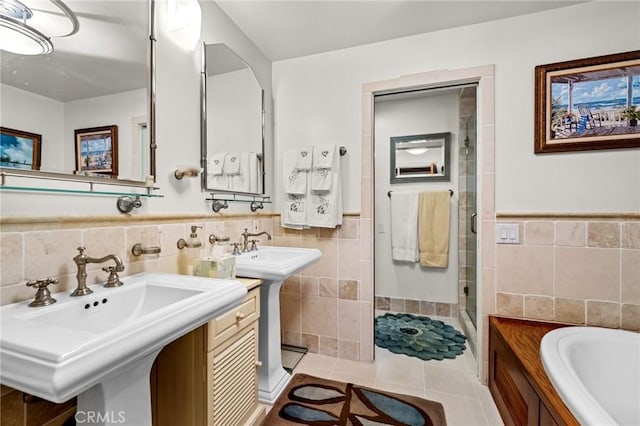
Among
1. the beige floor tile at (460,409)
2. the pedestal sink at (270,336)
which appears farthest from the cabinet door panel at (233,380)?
the beige floor tile at (460,409)

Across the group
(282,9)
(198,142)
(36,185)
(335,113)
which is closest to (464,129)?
(335,113)

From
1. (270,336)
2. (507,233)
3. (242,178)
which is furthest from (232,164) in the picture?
(507,233)

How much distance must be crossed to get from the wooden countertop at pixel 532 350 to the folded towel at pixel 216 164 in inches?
72.1

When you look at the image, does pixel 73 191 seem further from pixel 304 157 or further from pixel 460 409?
pixel 460 409

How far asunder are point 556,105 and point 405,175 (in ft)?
4.56

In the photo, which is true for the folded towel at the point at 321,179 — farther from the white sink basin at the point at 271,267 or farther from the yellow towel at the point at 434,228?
the yellow towel at the point at 434,228

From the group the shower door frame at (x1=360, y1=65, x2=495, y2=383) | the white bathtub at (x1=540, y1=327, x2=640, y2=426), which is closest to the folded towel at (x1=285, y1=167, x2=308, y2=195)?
the shower door frame at (x1=360, y1=65, x2=495, y2=383)

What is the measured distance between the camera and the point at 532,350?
52.5 inches

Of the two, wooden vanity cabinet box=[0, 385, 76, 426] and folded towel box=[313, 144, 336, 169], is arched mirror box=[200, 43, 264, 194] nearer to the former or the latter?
folded towel box=[313, 144, 336, 169]

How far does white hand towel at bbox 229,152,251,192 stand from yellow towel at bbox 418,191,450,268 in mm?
1805

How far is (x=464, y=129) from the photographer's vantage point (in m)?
2.49

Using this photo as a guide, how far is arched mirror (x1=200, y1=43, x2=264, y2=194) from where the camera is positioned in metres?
1.57

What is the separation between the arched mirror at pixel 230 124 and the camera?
157cm

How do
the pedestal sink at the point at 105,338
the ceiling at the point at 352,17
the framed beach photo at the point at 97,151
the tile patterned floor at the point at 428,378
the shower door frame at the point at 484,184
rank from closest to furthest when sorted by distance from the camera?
1. the pedestal sink at the point at 105,338
2. the framed beach photo at the point at 97,151
3. the tile patterned floor at the point at 428,378
4. the ceiling at the point at 352,17
5. the shower door frame at the point at 484,184
